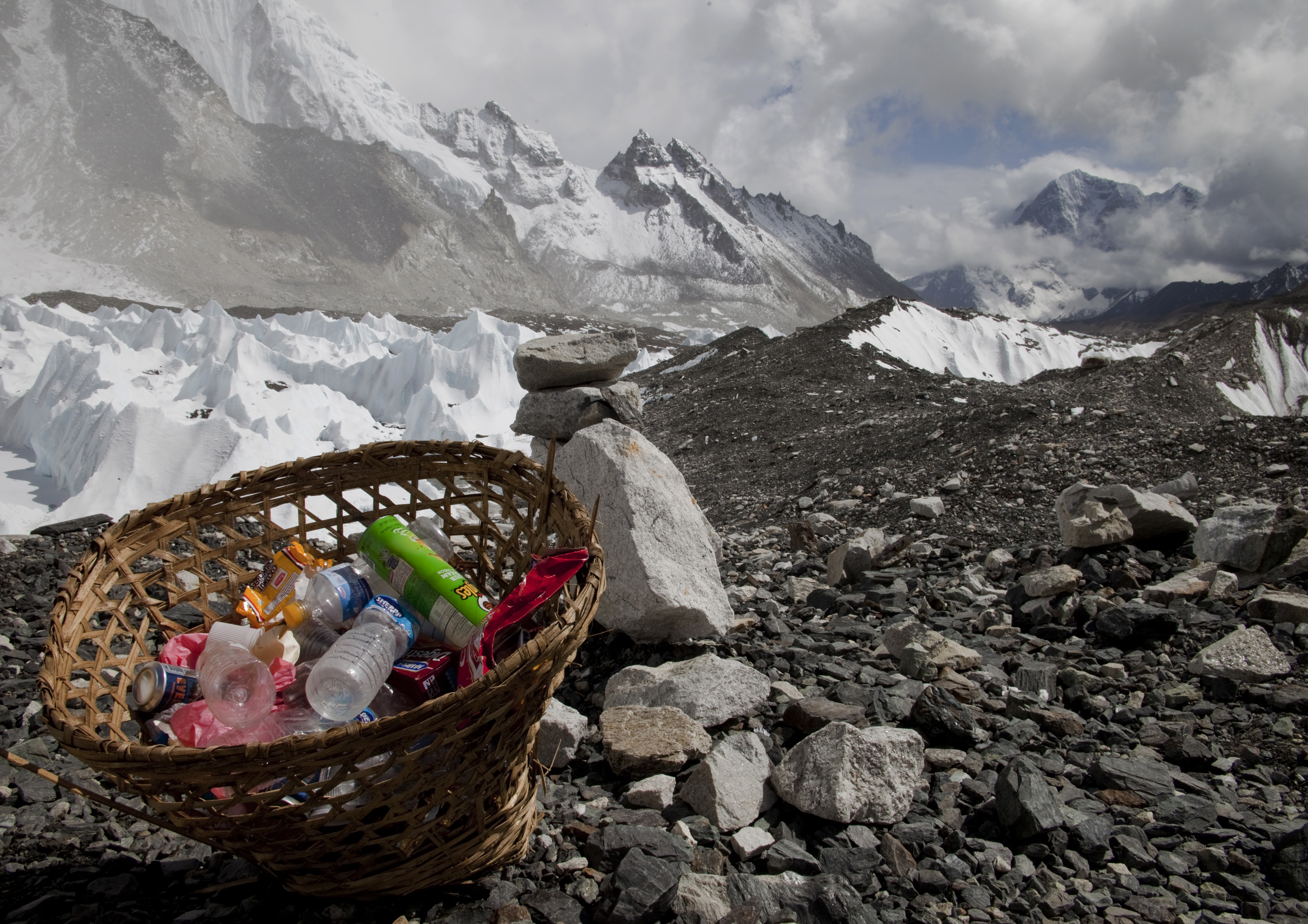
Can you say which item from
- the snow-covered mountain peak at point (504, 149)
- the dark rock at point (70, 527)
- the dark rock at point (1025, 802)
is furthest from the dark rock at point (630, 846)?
the snow-covered mountain peak at point (504, 149)

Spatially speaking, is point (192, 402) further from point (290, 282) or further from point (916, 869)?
point (290, 282)

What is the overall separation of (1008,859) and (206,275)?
9317 centimetres

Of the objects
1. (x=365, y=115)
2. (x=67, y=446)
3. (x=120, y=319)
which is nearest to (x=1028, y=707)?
(x=67, y=446)

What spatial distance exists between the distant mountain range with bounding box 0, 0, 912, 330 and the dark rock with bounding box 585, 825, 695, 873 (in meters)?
83.5

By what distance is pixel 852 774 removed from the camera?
205cm

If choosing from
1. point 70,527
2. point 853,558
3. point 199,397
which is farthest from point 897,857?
point 199,397

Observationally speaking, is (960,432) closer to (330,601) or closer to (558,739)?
(558,739)

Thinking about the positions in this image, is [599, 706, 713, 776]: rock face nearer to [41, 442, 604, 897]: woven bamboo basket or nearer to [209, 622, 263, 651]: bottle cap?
[41, 442, 604, 897]: woven bamboo basket

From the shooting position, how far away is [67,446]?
1186 cm

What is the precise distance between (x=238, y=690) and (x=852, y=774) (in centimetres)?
173

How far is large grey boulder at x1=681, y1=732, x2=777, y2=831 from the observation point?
2029 millimetres

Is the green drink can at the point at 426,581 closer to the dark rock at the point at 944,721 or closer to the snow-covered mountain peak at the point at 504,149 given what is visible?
the dark rock at the point at 944,721

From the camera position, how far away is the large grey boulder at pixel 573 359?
576 cm

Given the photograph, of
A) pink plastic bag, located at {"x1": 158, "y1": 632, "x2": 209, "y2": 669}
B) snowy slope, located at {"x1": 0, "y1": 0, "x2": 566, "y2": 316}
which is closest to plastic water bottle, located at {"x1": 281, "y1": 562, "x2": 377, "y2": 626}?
pink plastic bag, located at {"x1": 158, "y1": 632, "x2": 209, "y2": 669}
